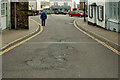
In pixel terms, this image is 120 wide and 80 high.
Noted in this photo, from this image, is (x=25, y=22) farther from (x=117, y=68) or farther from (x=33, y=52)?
(x=117, y=68)

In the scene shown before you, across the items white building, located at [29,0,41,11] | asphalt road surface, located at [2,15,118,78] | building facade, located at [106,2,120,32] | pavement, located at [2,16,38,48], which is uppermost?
white building, located at [29,0,41,11]

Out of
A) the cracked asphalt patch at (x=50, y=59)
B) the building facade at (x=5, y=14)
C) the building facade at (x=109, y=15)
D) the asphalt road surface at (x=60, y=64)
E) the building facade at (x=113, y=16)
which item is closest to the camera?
the asphalt road surface at (x=60, y=64)

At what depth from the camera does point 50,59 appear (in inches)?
320

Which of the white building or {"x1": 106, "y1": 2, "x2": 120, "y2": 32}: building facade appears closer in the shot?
{"x1": 106, "y1": 2, "x2": 120, "y2": 32}: building facade

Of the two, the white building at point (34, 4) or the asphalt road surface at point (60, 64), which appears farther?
the white building at point (34, 4)

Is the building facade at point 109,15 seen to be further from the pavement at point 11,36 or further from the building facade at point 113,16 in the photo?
the pavement at point 11,36

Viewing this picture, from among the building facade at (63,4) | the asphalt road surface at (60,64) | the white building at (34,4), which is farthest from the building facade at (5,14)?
the building facade at (63,4)

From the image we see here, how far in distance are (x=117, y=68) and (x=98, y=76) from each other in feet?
3.66

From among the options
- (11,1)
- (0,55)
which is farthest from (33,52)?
(11,1)

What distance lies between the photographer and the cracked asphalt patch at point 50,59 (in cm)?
723

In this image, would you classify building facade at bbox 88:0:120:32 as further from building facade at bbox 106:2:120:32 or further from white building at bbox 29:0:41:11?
white building at bbox 29:0:41:11

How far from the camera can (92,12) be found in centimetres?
2656

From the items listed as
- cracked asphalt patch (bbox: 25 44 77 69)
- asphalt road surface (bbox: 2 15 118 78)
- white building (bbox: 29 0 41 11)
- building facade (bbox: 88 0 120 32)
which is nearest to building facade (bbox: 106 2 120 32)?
building facade (bbox: 88 0 120 32)

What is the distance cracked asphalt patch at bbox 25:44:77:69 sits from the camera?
723 cm
